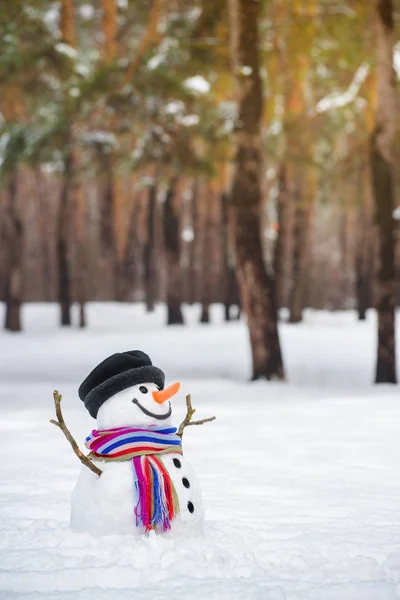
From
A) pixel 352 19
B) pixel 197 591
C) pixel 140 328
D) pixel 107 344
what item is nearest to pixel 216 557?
pixel 197 591

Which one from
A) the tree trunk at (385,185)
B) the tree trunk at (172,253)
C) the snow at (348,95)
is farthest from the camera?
the tree trunk at (172,253)

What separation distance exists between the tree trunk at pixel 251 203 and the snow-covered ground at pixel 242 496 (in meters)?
0.61

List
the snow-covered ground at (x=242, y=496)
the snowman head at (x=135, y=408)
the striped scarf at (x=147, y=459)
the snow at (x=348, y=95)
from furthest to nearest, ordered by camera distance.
Result: the snow at (x=348, y=95) → the snowman head at (x=135, y=408) → the striped scarf at (x=147, y=459) → the snow-covered ground at (x=242, y=496)

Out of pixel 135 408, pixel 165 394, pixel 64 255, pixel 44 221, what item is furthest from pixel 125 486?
pixel 44 221

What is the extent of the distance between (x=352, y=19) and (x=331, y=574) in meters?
11.9

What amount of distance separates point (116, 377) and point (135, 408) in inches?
7.3

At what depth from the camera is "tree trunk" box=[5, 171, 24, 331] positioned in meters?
21.2

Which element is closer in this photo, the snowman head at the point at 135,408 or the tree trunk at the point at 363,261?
the snowman head at the point at 135,408

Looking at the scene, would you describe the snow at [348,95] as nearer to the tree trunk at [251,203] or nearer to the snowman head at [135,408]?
the tree trunk at [251,203]

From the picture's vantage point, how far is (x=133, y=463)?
172 inches

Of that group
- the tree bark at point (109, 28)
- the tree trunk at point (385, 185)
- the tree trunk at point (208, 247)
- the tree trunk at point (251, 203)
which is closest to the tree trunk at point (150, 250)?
the tree trunk at point (208, 247)

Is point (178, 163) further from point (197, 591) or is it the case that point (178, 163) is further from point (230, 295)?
point (197, 591)

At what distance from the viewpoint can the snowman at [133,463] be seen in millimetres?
4285

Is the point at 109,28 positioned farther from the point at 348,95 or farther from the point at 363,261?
the point at 363,261
